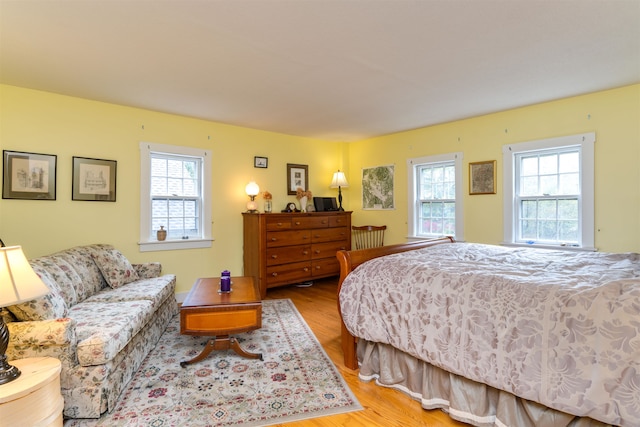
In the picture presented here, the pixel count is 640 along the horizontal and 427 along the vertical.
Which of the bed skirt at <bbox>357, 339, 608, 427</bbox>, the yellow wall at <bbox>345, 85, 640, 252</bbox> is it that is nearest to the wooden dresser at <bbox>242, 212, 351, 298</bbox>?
the yellow wall at <bbox>345, 85, 640, 252</bbox>

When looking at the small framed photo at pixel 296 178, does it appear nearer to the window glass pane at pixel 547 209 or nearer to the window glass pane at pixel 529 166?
the window glass pane at pixel 529 166

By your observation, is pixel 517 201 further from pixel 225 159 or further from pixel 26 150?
pixel 26 150

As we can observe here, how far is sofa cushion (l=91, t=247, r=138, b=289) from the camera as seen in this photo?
3123 millimetres

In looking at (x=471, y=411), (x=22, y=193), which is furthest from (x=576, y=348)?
(x=22, y=193)

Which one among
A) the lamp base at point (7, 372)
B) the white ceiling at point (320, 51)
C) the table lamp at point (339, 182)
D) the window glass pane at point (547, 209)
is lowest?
the lamp base at point (7, 372)

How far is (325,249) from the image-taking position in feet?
16.3

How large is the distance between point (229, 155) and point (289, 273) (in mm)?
1895

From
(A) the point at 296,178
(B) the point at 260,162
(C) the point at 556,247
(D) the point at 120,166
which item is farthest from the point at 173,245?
(C) the point at 556,247

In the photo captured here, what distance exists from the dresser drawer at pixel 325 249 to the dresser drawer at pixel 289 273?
0.19 meters

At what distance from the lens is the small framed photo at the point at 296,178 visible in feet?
16.9

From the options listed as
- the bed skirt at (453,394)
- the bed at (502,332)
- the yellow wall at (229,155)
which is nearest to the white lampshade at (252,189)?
the yellow wall at (229,155)

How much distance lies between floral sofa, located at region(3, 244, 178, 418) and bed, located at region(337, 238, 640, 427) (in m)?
1.52

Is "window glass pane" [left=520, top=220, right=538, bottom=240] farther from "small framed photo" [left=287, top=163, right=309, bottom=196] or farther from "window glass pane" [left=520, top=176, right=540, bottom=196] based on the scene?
"small framed photo" [left=287, top=163, right=309, bottom=196]

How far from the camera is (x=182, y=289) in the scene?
13.7ft
